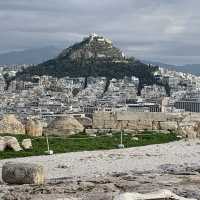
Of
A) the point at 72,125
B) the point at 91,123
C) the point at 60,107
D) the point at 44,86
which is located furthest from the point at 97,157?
the point at 44,86

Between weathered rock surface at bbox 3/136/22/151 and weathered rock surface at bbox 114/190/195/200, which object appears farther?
weathered rock surface at bbox 3/136/22/151

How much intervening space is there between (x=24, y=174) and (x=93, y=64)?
7137 cm

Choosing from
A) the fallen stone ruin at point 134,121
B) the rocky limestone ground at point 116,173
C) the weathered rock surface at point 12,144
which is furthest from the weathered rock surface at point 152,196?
the fallen stone ruin at point 134,121

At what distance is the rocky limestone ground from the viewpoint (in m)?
13.6

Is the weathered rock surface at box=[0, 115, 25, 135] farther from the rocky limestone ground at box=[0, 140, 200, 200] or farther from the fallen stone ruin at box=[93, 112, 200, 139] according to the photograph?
the rocky limestone ground at box=[0, 140, 200, 200]

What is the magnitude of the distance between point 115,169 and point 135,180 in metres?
4.29

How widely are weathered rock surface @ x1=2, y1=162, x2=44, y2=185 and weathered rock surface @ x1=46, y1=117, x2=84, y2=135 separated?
13.7 meters

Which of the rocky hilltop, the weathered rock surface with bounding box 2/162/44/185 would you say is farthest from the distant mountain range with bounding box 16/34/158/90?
the weathered rock surface with bounding box 2/162/44/185

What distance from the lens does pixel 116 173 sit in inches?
702

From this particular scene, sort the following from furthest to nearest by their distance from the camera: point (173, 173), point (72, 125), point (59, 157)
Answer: point (72, 125), point (59, 157), point (173, 173)

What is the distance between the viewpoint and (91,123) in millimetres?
32312

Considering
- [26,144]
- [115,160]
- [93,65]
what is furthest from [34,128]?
[93,65]

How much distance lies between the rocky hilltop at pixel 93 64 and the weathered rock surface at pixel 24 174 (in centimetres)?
6238

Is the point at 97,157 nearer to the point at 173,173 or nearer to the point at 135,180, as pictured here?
the point at 173,173
